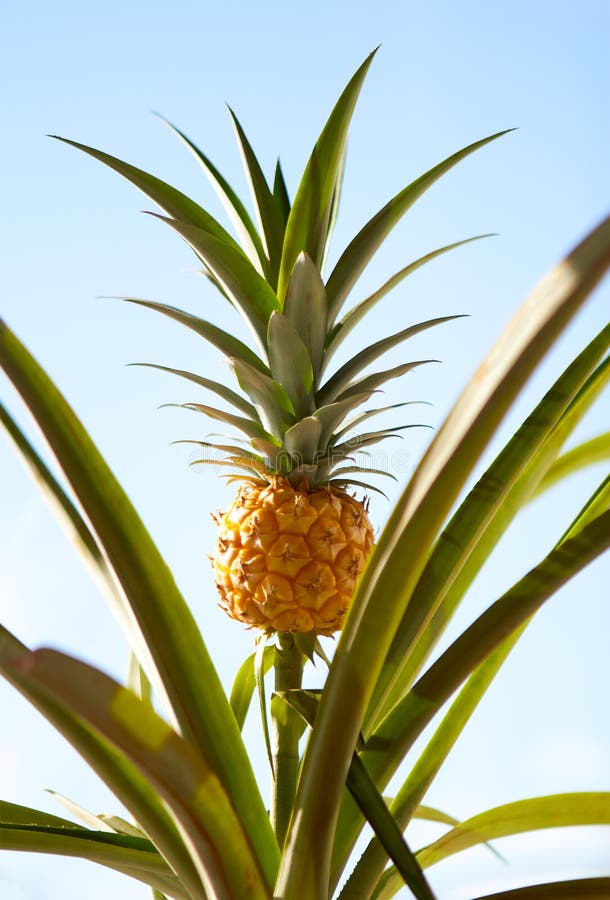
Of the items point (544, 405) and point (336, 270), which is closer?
point (544, 405)

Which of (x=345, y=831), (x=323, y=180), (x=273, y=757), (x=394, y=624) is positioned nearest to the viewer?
(x=394, y=624)

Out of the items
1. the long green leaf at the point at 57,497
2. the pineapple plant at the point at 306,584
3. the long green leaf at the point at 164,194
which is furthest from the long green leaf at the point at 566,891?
the long green leaf at the point at 164,194

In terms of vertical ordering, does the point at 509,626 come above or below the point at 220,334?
below

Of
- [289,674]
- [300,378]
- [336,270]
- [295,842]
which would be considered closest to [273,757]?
[289,674]

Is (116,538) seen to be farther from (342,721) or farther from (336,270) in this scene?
(336,270)

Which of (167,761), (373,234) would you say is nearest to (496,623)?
(167,761)

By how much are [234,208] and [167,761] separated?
2.10 feet

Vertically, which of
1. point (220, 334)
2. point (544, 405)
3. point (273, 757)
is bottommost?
point (273, 757)

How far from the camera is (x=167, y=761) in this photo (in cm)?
40

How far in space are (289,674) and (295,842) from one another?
27 centimetres

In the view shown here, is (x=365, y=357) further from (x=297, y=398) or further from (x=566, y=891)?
(x=566, y=891)

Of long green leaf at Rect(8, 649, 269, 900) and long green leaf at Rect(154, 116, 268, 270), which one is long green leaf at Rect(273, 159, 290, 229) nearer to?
long green leaf at Rect(154, 116, 268, 270)

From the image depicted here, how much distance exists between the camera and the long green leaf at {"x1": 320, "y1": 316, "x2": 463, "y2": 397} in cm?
75

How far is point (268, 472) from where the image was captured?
77 centimetres
